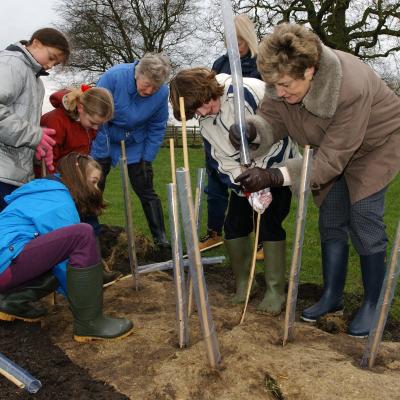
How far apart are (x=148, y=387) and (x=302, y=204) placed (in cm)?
117

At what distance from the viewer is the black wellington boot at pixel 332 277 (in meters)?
3.33

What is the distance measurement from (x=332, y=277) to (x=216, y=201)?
2063 millimetres

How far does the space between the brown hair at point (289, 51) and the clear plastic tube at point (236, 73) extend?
180mm

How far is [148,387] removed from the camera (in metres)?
2.50

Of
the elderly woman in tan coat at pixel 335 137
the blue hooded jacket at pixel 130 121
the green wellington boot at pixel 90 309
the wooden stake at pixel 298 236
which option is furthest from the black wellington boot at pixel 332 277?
the blue hooded jacket at pixel 130 121

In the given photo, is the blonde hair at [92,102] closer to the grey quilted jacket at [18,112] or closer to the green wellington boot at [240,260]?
the grey quilted jacket at [18,112]

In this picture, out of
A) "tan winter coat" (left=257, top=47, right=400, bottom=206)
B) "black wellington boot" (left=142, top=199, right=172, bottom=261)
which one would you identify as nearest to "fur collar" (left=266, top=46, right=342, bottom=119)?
"tan winter coat" (left=257, top=47, right=400, bottom=206)

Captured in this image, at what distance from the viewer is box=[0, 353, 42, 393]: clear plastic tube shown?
243 cm

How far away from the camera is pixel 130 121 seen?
474 cm

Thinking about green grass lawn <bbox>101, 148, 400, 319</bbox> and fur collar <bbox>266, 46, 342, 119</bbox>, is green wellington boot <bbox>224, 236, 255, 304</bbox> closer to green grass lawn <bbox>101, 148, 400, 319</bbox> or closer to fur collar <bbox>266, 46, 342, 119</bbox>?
green grass lawn <bbox>101, 148, 400, 319</bbox>

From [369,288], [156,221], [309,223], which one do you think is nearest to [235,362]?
[369,288]

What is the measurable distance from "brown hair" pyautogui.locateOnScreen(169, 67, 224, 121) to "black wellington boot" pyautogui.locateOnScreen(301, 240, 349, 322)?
4.00 feet

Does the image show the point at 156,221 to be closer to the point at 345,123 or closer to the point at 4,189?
the point at 4,189

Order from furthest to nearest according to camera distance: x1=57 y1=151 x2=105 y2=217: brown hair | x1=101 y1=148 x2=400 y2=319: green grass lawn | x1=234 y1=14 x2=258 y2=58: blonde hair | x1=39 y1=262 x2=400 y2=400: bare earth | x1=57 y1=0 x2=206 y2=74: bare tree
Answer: x1=57 y1=0 x2=206 y2=74: bare tree
x1=101 y1=148 x2=400 y2=319: green grass lawn
x1=234 y1=14 x2=258 y2=58: blonde hair
x1=57 y1=151 x2=105 y2=217: brown hair
x1=39 y1=262 x2=400 y2=400: bare earth
